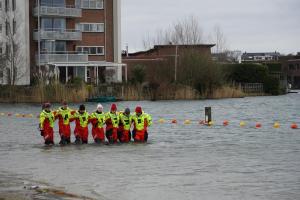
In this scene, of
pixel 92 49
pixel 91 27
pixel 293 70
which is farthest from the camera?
pixel 293 70

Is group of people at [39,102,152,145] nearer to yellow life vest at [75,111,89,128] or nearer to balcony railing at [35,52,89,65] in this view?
yellow life vest at [75,111,89,128]

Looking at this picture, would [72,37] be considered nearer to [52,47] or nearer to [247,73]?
[52,47]

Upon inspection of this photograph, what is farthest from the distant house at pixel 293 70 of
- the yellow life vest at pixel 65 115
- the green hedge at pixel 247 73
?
the yellow life vest at pixel 65 115

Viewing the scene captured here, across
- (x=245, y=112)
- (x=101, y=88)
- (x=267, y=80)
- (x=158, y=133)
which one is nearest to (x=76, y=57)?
(x=101, y=88)

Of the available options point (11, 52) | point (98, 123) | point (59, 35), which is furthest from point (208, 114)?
point (59, 35)

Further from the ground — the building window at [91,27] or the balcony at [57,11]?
the balcony at [57,11]

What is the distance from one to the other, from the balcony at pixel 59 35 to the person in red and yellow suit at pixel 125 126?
174ft

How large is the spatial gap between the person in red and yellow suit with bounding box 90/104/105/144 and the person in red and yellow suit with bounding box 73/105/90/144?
272mm

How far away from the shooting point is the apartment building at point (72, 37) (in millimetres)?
78438

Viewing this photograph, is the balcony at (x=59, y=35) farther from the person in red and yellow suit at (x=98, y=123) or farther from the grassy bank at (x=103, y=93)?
the person in red and yellow suit at (x=98, y=123)

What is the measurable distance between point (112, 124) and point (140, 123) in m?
1.13

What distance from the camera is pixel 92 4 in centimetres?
8356

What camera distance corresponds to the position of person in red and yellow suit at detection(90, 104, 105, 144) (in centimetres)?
2658

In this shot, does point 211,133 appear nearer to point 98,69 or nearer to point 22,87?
point 22,87
